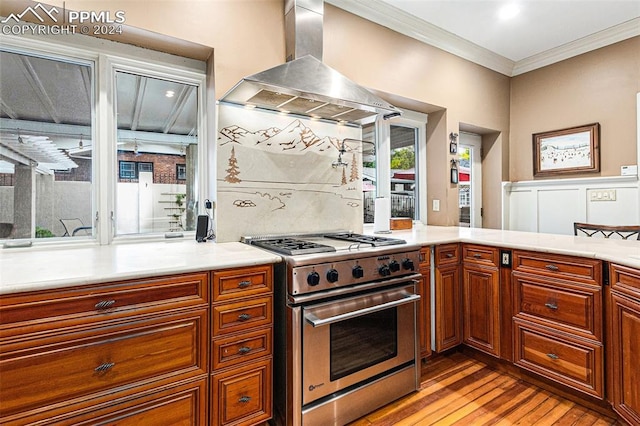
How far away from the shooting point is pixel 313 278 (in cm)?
166

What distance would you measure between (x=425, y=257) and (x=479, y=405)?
92cm

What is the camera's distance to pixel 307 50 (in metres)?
2.24

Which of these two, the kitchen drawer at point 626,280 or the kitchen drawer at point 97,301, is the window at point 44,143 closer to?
the kitchen drawer at point 97,301

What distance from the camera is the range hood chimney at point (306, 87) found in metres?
1.75

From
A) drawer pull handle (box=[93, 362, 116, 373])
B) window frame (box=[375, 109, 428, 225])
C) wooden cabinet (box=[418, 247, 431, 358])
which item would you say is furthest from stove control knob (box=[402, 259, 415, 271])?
drawer pull handle (box=[93, 362, 116, 373])

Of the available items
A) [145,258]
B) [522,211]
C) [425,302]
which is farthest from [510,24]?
[145,258]

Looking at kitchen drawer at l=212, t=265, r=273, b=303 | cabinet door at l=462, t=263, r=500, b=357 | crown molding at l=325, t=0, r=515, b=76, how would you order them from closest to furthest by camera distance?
kitchen drawer at l=212, t=265, r=273, b=303 → cabinet door at l=462, t=263, r=500, b=357 → crown molding at l=325, t=0, r=515, b=76

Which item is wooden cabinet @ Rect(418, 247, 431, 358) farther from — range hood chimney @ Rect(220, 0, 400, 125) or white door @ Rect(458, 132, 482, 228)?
white door @ Rect(458, 132, 482, 228)

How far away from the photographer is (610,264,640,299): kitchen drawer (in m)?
1.57

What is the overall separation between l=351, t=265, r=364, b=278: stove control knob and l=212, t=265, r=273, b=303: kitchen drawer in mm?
447

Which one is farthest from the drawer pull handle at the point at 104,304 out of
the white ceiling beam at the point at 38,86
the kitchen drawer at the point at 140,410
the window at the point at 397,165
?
the window at the point at 397,165

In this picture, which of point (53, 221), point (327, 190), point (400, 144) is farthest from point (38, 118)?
point (400, 144)

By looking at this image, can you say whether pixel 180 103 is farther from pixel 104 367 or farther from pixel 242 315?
pixel 104 367

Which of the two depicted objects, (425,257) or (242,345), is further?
(425,257)
